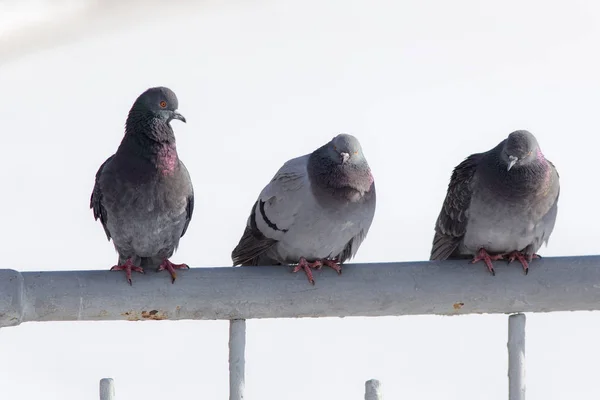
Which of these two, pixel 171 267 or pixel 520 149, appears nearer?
pixel 171 267

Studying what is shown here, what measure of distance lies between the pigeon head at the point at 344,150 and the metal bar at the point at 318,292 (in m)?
1.25

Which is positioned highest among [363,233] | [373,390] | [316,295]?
[363,233]

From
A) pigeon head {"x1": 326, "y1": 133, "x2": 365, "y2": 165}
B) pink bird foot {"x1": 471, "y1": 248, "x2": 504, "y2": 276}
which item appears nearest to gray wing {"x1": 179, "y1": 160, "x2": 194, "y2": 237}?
pigeon head {"x1": 326, "y1": 133, "x2": 365, "y2": 165}

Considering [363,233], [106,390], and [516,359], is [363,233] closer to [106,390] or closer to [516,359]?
[516,359]

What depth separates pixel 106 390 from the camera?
9.90 feet

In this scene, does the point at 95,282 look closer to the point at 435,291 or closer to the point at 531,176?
the point at 435,291

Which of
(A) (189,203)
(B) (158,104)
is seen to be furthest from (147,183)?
(B) (158,104)

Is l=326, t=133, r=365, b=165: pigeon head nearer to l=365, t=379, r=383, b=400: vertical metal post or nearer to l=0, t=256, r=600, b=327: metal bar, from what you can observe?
l=0, t=256, r=600, b=327: metal bar

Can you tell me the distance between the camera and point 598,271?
11.1 ft

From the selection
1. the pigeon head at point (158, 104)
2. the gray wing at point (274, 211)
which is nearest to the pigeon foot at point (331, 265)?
the gray wing at point (274, 211)

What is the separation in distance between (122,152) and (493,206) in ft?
6.84

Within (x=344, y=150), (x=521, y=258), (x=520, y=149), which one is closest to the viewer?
(x=521, y=258)

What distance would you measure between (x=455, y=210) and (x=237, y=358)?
2327 millimetres

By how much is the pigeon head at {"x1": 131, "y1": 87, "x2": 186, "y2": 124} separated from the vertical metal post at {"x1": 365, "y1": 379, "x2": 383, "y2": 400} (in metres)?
2.25
